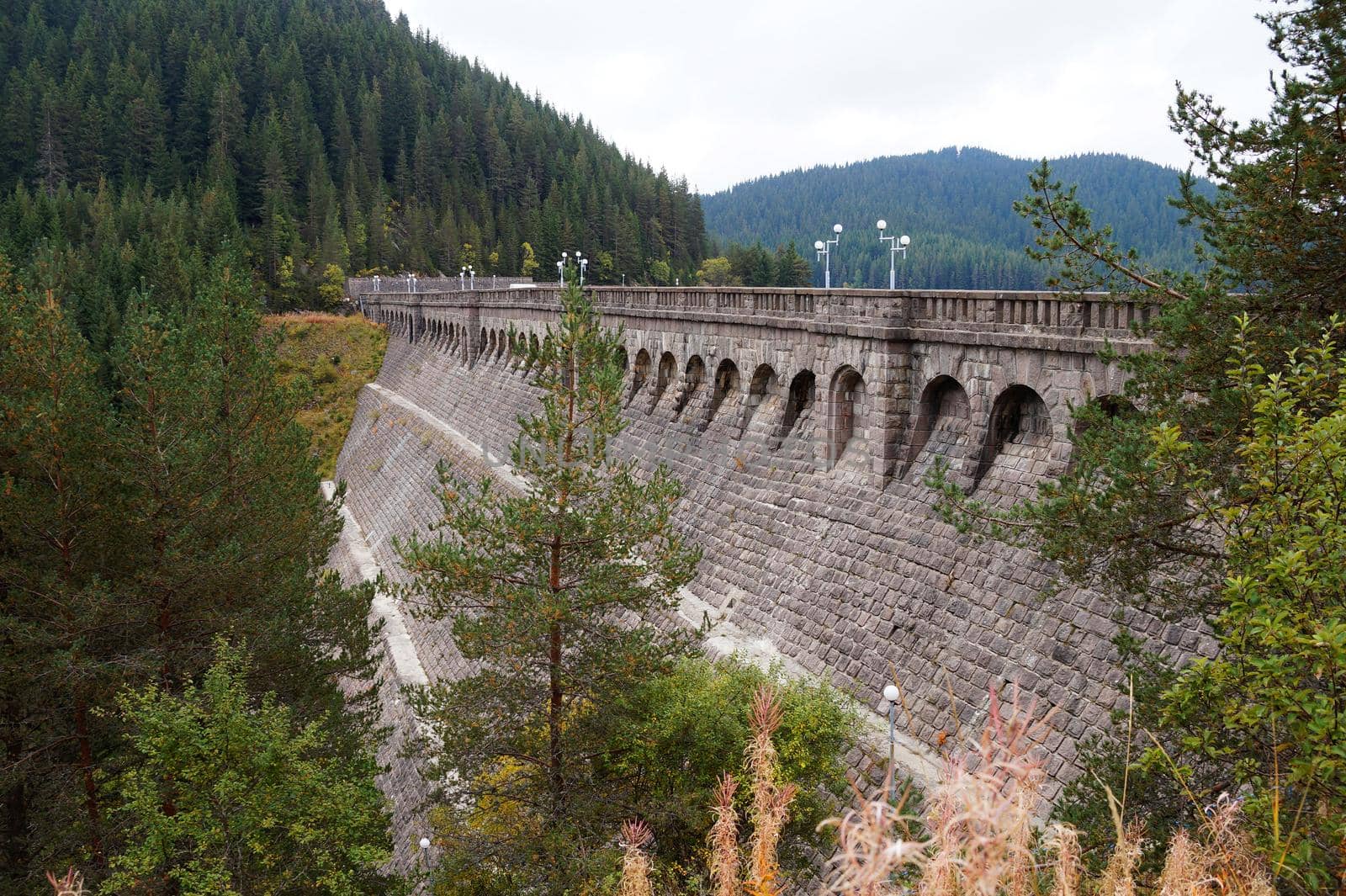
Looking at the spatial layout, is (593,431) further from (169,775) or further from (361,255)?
(361,255)

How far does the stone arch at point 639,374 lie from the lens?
30.4m

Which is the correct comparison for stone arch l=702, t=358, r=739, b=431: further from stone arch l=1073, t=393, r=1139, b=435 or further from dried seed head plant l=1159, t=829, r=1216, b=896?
dried seed head plant l=1159, t=829, r=1216, b=896

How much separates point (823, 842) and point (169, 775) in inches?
386

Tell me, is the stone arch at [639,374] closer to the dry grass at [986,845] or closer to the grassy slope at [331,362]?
the dry grass at [986,845]

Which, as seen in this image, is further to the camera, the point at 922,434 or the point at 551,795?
the point at 922,434

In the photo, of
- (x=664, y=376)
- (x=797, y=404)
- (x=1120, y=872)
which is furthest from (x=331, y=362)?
(x=1120, y=872)

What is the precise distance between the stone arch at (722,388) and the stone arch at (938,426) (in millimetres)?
7989

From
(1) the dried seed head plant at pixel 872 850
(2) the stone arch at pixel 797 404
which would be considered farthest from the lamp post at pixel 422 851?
(1) the dried seed head plant at pixel 872 850

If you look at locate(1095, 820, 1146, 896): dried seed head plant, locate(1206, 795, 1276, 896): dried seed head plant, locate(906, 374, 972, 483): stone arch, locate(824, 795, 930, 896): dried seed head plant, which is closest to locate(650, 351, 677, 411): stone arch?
locate(906, 374, 972, 483): stone arch

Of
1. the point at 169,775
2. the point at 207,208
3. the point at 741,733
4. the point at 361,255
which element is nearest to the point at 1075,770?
the point at 741,733

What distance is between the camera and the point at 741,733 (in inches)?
531

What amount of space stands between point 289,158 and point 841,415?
122 meters

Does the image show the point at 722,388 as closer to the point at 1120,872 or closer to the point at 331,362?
the point at 1120,872

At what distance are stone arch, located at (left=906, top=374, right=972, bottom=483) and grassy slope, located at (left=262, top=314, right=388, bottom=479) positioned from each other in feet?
160
